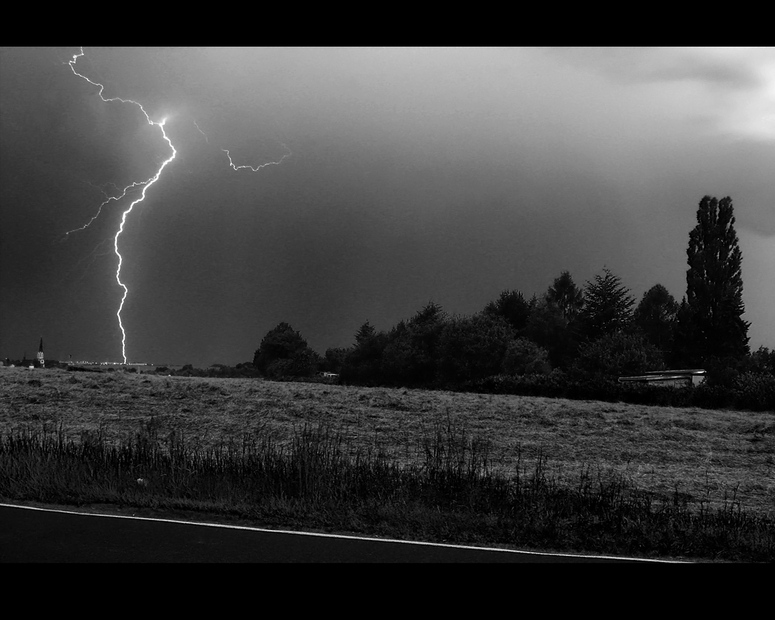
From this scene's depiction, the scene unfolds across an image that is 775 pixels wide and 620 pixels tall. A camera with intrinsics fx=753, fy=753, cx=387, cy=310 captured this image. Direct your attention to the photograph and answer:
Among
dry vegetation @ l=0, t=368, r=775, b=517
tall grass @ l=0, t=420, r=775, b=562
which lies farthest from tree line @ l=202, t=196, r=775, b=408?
tall grass @ l=0, t=420, r=775, b=562

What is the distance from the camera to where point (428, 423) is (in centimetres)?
2652

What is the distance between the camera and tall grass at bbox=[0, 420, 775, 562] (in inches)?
356

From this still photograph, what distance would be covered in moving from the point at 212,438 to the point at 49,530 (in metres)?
13.6

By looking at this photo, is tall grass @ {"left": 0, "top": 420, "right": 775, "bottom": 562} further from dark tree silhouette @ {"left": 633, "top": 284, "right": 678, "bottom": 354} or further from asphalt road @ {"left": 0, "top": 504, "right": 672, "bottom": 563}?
dark tree silhouette @ {"left": 633, "top": 284, "right": 678, "bottom": 354}

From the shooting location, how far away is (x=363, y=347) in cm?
9494

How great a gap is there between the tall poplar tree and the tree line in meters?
0.09

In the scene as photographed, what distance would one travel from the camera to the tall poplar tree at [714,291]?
2510 inches

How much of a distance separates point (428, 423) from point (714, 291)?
A: 45825 millimetres

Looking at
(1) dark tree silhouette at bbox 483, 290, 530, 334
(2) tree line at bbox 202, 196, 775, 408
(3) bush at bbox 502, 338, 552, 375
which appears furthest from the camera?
(1) dark tree silhouette at bbox 483, 290, 530, 334

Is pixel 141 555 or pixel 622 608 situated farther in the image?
pixel 141 555

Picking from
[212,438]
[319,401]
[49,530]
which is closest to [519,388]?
[319,401]

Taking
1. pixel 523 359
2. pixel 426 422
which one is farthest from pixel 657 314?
pixel 426 422
